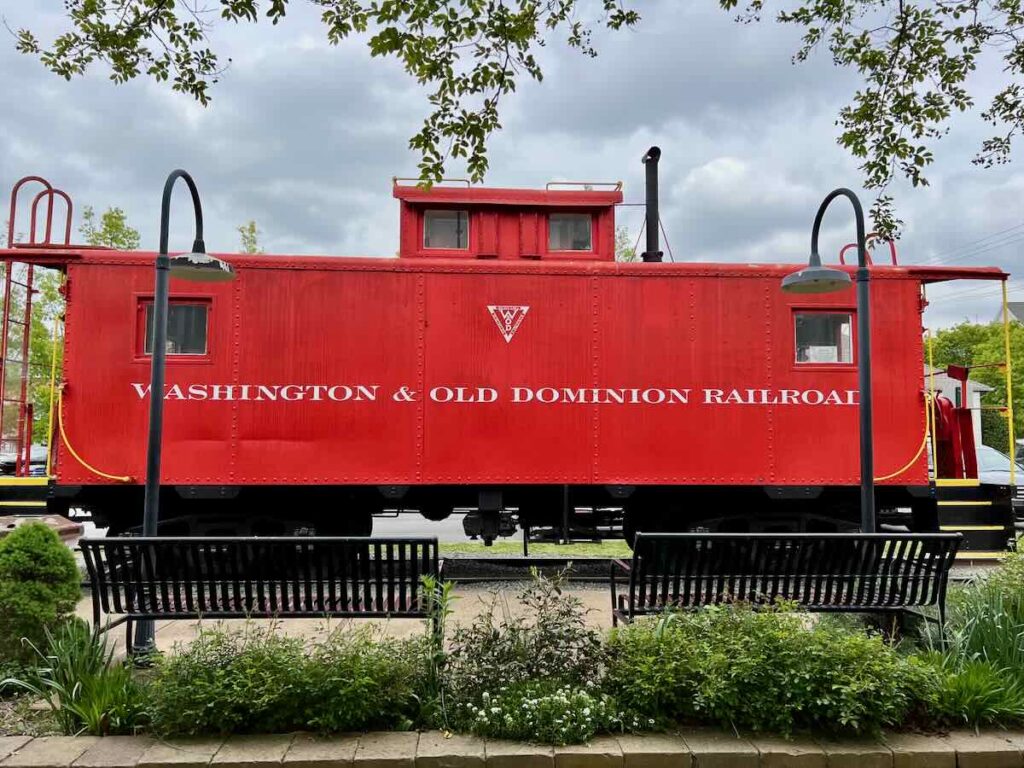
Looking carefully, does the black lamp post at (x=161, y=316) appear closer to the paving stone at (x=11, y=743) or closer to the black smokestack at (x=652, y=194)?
the paving stone at (x=11, y=743)

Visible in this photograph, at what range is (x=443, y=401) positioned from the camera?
724 cm

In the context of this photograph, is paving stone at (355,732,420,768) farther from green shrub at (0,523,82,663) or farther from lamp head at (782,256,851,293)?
lamp head at (782,256,851,293)

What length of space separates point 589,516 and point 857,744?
15.7 ft

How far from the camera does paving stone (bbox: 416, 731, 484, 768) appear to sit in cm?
306

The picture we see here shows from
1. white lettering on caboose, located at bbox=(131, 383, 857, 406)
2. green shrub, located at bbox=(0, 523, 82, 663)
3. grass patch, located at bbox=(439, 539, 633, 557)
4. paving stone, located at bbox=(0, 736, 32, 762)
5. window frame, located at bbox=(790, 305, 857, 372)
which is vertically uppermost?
window frame, located at bbox=(790, 305, 857, 372)

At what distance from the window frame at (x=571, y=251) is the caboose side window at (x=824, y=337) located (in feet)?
8.07

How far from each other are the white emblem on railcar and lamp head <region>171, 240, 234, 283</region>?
3.06 meters

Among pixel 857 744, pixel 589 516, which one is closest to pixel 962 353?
pixel 589 516

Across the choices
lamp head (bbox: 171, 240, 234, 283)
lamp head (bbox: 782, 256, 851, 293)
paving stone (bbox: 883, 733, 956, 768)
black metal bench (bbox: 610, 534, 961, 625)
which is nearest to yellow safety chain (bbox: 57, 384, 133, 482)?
lamp head (bbox: 171, 240, 234, 283)

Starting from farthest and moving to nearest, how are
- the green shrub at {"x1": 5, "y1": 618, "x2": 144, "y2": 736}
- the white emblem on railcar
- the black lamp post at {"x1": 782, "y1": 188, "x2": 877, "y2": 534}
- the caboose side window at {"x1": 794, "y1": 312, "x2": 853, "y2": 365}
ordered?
the caboose side window at {"x1": 794, "y1": 312, "x2": 853, "y2": 365} → the white emblem on railcar → the black lamp post at {"x1": 782, "y1": 188, "x2": 877, "y2": 534} → the green shrub at {"x1": 5, "y1": 618, "x2": 144, "y2": 736}

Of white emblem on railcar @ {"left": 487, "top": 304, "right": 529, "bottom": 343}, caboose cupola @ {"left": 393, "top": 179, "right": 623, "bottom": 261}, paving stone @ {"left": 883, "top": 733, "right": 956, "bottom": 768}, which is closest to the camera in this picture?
paving stone @ {"left": 883, "top": 733, "right": 956, "bottom": 768}

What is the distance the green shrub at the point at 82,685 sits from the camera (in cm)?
336

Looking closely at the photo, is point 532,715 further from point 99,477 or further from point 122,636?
point 99,477

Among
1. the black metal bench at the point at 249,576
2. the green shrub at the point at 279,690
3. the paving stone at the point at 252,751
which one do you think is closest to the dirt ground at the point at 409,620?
the black metal bench at the point at 249,576
